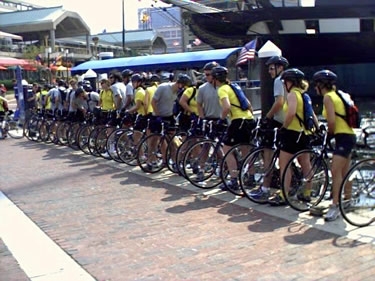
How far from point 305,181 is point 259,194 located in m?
0.74

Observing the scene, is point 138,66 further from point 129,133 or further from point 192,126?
point 192,126

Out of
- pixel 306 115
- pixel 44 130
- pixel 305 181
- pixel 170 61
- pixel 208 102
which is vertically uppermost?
pixel 170 61

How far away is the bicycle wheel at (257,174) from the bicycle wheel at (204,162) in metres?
0.99

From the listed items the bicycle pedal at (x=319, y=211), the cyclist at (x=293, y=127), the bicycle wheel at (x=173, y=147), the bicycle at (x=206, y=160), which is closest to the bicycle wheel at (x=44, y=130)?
the bicycle wheel at (x=173, y=147)

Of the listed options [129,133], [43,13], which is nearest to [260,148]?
[129,133]

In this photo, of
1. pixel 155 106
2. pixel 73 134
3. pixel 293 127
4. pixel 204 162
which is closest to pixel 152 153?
pixel 155 106

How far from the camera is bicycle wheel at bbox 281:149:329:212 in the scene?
6.16 metres

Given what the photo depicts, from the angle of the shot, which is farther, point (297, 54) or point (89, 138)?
point (297, 54)

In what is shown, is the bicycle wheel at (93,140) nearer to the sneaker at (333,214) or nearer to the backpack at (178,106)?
the backpack at (178,106)

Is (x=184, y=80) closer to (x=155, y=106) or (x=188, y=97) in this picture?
(x=188, y=97)

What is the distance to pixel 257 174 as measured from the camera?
6.80 meters

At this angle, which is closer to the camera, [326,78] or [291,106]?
[326,78]

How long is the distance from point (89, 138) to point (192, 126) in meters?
4.00

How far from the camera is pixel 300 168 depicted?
626 centimetres
